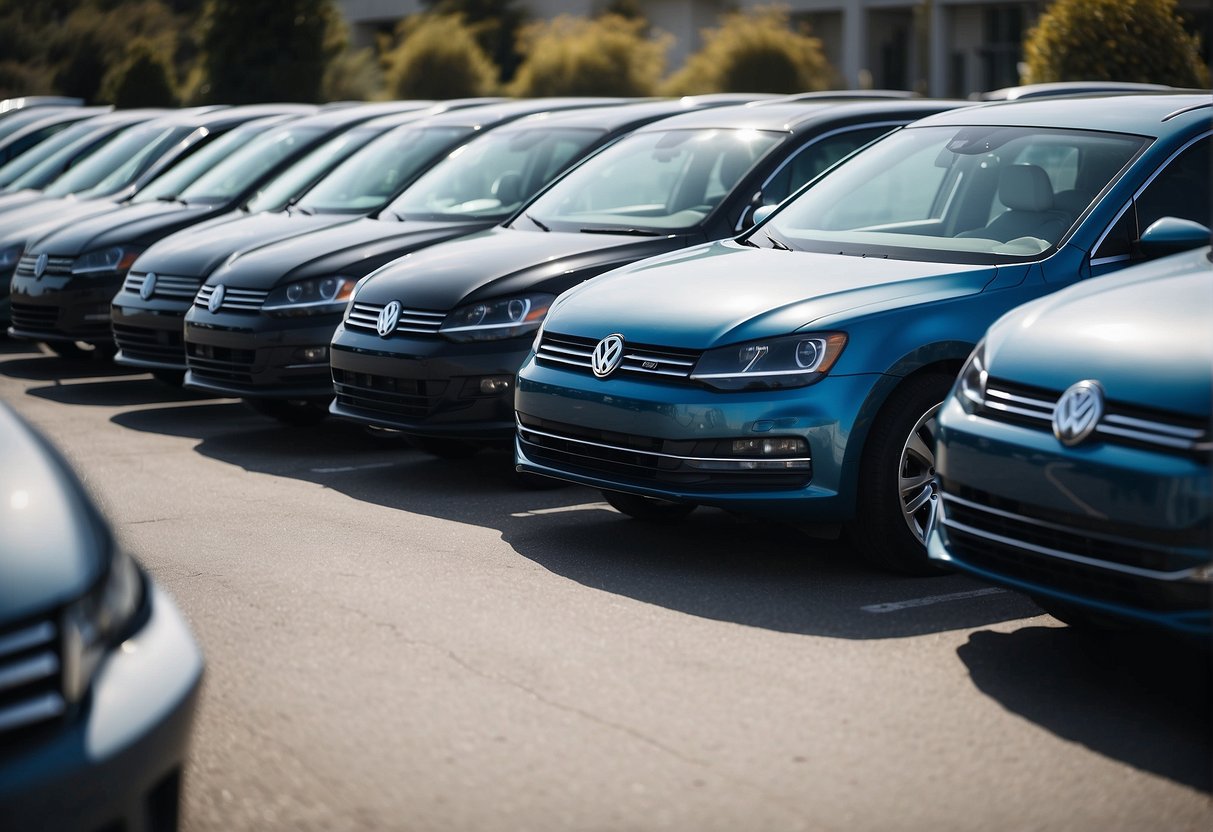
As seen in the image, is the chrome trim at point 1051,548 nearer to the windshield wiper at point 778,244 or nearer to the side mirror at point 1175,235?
the side mirror at point 1175,235

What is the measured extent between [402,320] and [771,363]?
2.56 m

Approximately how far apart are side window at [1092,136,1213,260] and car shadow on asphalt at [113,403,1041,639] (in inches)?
58.5

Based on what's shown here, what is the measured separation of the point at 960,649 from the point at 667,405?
1431 mm

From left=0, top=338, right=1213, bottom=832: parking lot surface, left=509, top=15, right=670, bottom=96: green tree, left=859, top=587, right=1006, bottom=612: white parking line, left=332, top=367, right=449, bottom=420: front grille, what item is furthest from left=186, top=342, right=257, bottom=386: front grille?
left=509, top=15, right=670, bottom=96: green tree

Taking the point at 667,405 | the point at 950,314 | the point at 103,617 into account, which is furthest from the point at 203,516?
the point at 103,617

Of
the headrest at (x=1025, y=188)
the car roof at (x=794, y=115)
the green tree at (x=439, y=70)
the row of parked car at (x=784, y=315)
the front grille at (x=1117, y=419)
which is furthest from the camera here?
the green tree at (x=439, y=70)

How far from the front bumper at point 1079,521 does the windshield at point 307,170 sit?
25.5ft

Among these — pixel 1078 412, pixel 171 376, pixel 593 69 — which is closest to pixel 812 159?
pixel 1078 412

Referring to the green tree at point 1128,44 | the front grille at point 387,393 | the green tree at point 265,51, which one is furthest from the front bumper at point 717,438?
the green tree at point 265,51

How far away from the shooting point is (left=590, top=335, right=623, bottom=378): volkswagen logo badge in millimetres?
6152

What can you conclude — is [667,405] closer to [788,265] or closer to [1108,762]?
[788,265]

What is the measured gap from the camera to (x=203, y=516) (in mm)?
7273

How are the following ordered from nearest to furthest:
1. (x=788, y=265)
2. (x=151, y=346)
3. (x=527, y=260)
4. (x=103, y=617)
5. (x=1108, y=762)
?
1. (x=103, y=617)
2. (x=1108, y=762)
3. (x=788, y=265)
4. (x=527, y=260)
5. (x=151, y=346)

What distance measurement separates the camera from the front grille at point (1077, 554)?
13.6 feet
